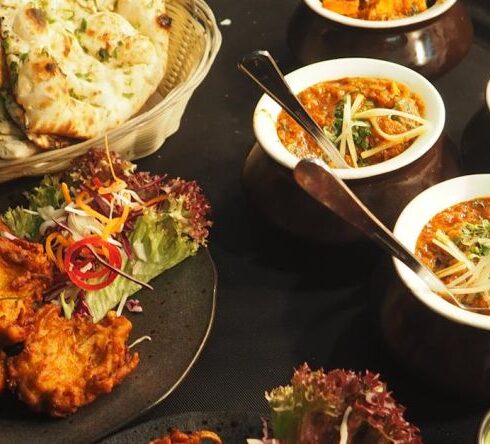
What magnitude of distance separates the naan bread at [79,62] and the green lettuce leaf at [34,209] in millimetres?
125

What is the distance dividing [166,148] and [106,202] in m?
0.53

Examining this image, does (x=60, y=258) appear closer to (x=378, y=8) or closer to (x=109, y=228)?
(x=109, y=228)

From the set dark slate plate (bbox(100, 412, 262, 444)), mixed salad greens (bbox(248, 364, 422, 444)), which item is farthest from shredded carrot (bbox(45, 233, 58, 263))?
mixed salad greens (bbox(248, 364, 422, 444))

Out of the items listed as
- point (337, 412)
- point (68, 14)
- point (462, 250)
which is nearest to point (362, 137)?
point (462, 250)

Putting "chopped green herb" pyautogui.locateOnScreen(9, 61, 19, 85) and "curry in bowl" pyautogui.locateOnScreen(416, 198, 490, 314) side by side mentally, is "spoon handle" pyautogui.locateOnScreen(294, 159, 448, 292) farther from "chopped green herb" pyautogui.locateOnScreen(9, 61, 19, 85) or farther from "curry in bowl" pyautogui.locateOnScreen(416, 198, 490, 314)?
"chopped green herb" pyautogui.locateOnScreen(9, 61, 19, 85)

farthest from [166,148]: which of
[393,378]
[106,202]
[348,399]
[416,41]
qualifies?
[348,399]

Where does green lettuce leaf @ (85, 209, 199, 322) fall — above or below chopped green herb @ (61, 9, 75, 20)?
below

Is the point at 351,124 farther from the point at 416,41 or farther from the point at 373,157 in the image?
the point at 416,41

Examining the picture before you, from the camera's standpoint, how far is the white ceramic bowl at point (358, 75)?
2070 mm

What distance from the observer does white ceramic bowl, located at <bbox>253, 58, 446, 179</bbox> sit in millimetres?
2070

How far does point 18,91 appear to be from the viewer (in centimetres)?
229

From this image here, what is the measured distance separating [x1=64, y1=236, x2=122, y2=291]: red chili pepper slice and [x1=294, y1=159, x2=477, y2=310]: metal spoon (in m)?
0.75

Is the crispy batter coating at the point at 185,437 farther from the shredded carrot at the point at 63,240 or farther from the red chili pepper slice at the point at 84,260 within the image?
the shredded carrot at the point at 63,240

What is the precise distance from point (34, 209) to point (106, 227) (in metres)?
0.27
